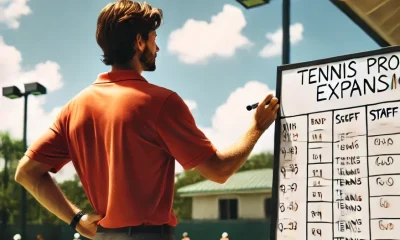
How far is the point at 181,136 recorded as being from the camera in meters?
1.41

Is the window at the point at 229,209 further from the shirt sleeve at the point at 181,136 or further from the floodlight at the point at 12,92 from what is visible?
the shirt sleeve at the point at 181,136

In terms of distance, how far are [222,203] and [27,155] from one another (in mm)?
18161

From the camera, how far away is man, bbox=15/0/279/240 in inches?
55.3

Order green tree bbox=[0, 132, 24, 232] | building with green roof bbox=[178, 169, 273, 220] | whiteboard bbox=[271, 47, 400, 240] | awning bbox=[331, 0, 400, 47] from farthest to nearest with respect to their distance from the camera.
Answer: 1. green tree bbox=[0, 132, 24, 232]
2. building with green roof bbox=[178, 169, 273, 220]
3. awning bbox=[331, 0, 400, 47]
4. whiteboard bbox=[271, 47, 400, 240]

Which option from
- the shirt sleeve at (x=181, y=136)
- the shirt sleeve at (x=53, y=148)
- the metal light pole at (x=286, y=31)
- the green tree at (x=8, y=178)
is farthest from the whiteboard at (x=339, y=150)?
the green tree at (x=8, y=178)

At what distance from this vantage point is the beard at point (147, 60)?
1539 millimetres

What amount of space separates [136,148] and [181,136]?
118mm

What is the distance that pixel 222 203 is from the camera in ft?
63.8

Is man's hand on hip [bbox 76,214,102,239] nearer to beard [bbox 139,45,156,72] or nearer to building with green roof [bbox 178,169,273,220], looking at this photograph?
beard [bbox 139,45,156,72]

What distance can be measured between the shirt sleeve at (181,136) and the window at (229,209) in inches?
697

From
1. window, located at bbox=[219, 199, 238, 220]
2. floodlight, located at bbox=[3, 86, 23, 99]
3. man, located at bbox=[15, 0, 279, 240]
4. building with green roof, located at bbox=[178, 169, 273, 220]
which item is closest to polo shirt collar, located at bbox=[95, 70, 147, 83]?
man, located at bbox=[15, 0, 279, 240]

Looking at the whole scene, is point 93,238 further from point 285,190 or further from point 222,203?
point 222,203

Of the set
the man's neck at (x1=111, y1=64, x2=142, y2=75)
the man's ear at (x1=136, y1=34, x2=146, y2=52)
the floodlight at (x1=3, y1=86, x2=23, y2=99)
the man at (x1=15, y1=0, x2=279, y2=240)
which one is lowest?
the man at (x1=15, y1=0, x2=279, y2=240)

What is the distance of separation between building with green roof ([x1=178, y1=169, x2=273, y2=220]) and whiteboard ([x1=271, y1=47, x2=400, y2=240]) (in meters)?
16.1
